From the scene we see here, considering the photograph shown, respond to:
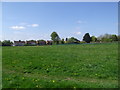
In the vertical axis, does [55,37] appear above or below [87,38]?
above

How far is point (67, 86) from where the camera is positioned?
5.42 meters

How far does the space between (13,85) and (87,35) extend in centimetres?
9152

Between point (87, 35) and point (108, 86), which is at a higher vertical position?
point (87, 35)

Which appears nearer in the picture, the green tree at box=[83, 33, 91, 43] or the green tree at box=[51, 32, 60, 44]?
the green tree at box=[51, 32, 60, 44]

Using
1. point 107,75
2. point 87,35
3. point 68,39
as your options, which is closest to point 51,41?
point 68,39

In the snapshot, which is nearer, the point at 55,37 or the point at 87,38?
the point at 55,37

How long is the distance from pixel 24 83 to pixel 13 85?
1.42 feet

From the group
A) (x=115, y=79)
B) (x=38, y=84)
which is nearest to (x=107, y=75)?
(x=115, y=79)

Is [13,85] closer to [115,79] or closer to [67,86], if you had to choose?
[67,86]

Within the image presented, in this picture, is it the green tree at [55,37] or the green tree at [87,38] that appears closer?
the green tree at [55,37]

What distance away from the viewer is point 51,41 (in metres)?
91.2

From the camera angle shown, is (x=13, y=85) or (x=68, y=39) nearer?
(x=13, y=85)

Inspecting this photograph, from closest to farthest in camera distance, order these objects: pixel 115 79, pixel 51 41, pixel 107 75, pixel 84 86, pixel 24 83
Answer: pixel 84 86, pixel 24 83, pixel 115 79, pixel 107 75, pixel 51 41

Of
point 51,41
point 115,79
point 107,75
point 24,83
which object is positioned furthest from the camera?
point 51,41
